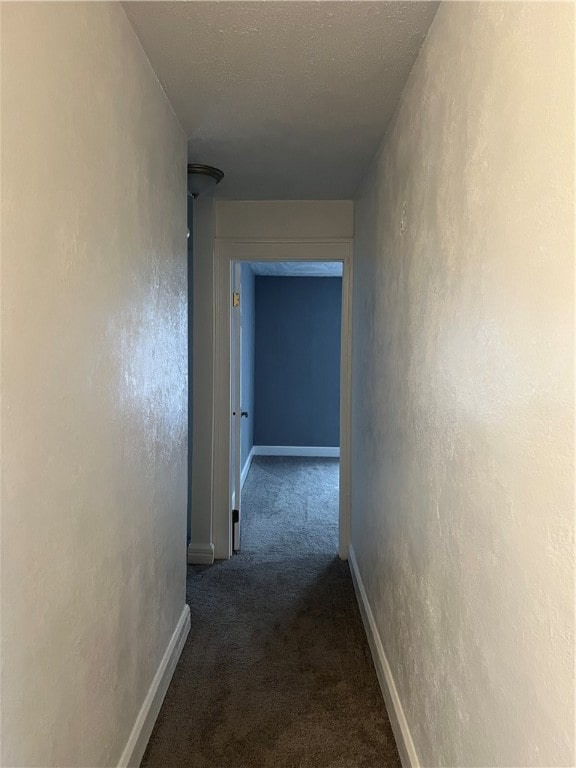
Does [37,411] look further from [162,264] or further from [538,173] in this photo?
[162,264]

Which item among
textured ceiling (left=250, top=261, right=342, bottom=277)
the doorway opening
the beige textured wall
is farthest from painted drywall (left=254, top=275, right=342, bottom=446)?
the beige textured wall

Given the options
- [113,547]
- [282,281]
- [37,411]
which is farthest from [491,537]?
[282,281]

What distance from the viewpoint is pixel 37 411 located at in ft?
3.46

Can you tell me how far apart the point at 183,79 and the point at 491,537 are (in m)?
1.69

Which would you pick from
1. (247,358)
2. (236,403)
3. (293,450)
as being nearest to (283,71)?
(236,403)

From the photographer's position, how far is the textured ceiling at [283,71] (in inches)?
58.5

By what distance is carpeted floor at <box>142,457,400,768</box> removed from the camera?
6.25 ft

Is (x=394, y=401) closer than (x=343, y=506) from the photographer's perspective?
Yes

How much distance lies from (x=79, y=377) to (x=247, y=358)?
501 centimetres

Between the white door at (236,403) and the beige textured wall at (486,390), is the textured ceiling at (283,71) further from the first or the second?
the white door at (236,403)

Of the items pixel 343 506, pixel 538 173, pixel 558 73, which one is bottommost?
pixel 343 506

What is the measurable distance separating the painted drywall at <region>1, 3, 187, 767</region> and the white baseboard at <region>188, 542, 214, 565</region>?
4.92 ft

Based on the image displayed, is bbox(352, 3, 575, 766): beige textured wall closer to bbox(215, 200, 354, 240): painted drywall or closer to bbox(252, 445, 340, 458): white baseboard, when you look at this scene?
bbox(215, 200, 354, 240): painted drywall

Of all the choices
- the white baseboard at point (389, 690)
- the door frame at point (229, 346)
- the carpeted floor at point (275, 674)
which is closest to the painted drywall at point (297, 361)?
the carpeted floor at point (275, 674)
